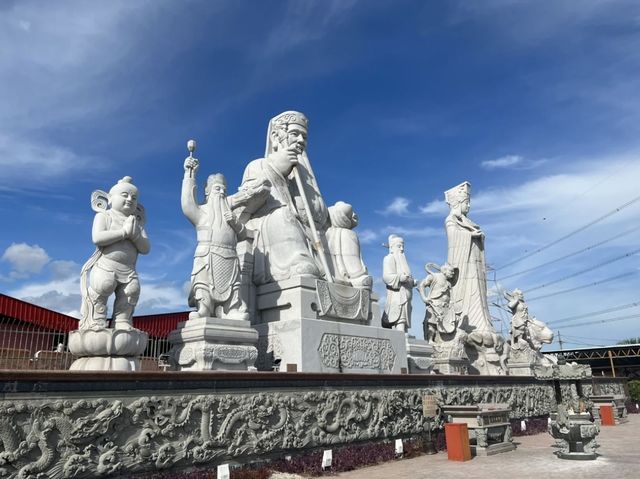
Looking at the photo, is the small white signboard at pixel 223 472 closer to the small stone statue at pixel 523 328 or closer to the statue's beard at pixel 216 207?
the statue's beard at pixel 216 207

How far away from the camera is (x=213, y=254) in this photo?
8391 millimetres

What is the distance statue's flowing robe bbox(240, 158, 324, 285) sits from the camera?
9.54 metres

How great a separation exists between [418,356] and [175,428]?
6.47 metres

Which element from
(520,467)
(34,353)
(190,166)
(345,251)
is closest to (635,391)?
(345,251)

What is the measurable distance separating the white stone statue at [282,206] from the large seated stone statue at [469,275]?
6.16m

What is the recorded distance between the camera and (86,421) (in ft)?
17.7

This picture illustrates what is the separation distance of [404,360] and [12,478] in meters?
6.87

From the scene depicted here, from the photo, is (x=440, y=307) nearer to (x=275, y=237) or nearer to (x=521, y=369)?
(x=521, y=369)

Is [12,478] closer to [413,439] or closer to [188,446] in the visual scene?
[188,446]

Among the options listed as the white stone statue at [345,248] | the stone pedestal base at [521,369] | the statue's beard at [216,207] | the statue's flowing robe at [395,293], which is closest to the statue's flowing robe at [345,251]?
the white stone statue at [345,248]

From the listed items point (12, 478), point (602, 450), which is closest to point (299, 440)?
point (12, 478)

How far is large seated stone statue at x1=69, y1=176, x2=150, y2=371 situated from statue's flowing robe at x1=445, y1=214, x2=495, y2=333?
11159mm

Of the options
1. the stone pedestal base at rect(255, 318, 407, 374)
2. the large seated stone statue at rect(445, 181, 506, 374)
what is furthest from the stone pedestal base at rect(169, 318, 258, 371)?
the large seated stone statue at rect(445, 181, 506, 374)

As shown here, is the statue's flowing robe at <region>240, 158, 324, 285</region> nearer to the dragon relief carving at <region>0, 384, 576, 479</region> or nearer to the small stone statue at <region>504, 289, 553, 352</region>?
the dragon relief carving at <region>0, 384, 576, 479</region>
